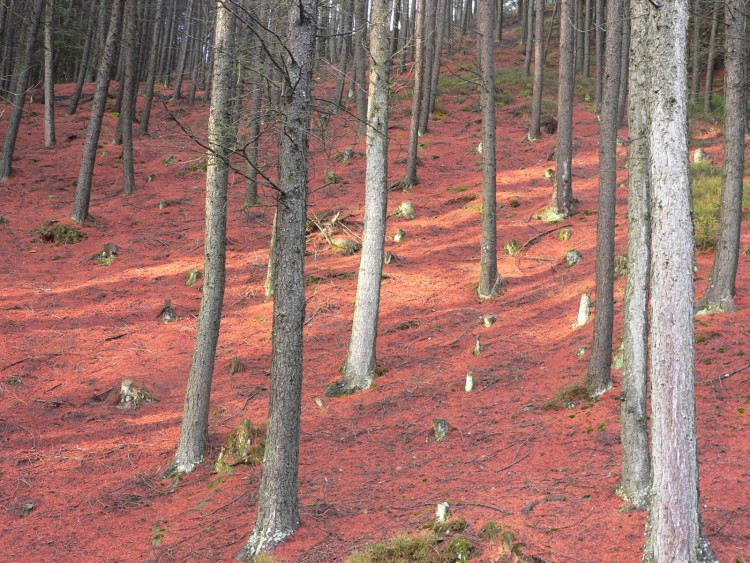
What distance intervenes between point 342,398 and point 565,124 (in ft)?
35.9

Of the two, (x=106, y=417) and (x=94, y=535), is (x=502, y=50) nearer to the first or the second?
(x=106, y=417)

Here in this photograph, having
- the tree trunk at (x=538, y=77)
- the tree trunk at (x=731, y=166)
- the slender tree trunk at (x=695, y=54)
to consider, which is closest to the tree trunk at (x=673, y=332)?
the tree trunk at (x=731, y=166)

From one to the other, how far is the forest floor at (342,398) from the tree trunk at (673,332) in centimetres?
92

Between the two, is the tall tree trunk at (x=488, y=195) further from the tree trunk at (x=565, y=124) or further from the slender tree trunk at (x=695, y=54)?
the slender tree trunk at (x=695, y=54)

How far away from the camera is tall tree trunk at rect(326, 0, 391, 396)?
37.8ft

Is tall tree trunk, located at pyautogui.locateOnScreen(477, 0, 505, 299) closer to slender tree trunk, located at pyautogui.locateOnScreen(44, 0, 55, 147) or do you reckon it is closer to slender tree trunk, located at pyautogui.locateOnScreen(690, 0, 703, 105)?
slender tree trunk, located at pyautogui.locateOnScreen(690, 0, 703, 105)

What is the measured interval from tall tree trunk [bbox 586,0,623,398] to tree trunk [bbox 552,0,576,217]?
8.78 m

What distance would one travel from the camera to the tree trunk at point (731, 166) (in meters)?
Result: 11.0

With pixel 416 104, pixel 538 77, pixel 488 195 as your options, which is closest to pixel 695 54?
pixel 538 77

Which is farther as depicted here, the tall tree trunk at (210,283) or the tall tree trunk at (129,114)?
the tall tree trunk at (129,114)

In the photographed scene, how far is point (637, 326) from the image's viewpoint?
7070 millimetres

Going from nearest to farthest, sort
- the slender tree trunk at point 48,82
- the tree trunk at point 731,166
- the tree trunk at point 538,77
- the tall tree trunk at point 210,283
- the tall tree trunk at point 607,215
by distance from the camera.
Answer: the tall tree trunk at point 210,283 < the tall tree trunk at point 607,215 < the tree trunk at point 731,166 < the tree trunk at point 538,77 < the slender tree trunk at point 48,82

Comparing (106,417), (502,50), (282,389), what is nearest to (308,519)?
(282,389)

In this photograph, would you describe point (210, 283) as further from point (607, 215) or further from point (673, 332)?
point (673, 332)
